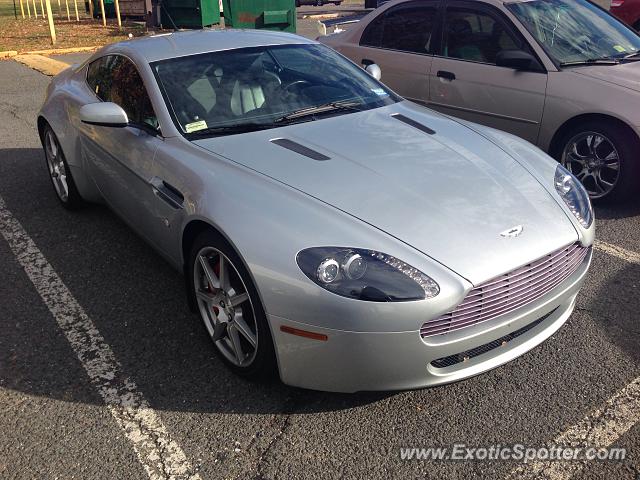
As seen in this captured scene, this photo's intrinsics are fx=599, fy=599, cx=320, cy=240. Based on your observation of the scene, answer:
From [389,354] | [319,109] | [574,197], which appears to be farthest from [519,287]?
[319,109]

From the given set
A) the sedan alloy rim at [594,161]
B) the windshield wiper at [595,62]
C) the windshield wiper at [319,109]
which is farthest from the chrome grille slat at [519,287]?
the windshield wiper at [595,62]

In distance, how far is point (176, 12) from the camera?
54.7ft

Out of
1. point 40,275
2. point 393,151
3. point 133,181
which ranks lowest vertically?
point 40,275

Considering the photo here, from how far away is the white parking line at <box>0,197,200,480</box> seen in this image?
2359 mm

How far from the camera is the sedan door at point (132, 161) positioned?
3146 millimetres

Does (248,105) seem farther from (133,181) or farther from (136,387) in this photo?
(136,387)

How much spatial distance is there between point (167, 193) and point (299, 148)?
0.71 m

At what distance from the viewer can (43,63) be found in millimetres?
12359

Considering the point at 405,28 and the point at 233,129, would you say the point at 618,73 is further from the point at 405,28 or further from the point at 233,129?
the point at 233,129

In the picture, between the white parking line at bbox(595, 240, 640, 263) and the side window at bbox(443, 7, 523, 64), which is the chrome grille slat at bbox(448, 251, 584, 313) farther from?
the side window at bbox(443, 7, 523, 64)

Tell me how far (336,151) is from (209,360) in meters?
1.21

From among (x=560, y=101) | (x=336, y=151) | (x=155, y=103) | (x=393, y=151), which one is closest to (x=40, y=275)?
(x=155, y=103)

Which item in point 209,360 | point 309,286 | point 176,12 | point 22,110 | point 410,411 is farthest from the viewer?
point 176,12

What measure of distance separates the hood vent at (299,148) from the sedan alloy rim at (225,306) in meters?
0.67
